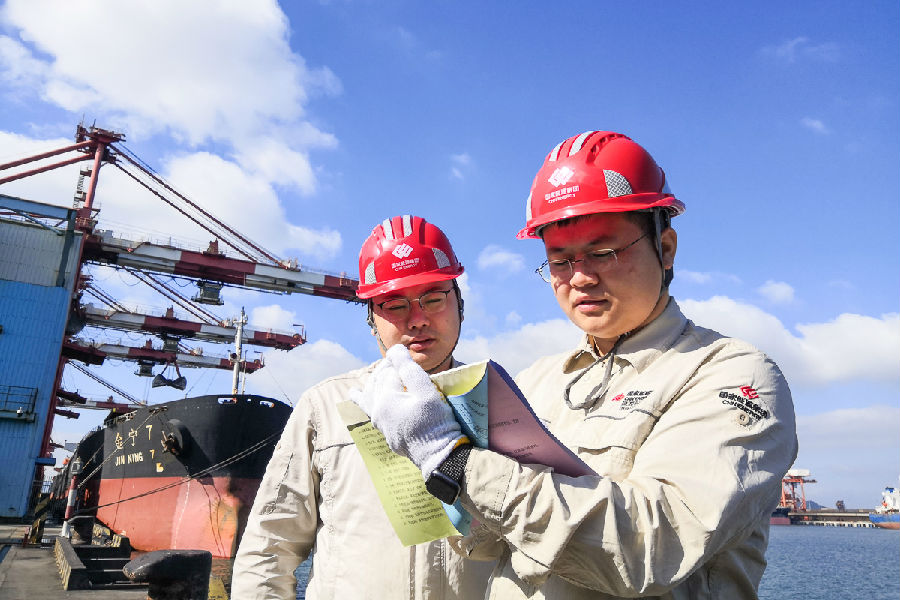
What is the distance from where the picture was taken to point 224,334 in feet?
99.9

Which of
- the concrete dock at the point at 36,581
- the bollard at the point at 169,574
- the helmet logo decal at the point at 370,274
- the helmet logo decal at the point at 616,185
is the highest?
the helmet logo decal at the point at 370,274

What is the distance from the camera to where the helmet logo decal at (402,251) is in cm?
272

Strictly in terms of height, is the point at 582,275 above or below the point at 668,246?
below

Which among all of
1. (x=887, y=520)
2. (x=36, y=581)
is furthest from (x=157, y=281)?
(x=887, y=520)

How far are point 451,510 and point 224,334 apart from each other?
31449mm

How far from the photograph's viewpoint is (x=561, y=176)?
1.65m

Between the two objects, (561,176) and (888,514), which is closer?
(561,176)

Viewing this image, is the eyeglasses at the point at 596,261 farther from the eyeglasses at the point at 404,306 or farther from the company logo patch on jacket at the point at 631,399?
the eyeglasses at the point at 404,306

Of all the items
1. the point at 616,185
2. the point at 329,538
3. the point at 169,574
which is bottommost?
the point at 169,574

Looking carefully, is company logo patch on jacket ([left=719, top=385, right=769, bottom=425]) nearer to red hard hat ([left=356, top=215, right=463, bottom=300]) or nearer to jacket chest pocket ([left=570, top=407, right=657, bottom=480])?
jacket chest pocket ([left=570, top=407, right=657, bottom=480])

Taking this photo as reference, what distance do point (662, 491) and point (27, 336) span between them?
24.9m

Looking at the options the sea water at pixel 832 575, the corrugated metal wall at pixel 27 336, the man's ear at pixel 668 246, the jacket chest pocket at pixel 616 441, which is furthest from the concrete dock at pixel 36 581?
the sea water at pixel 832 575

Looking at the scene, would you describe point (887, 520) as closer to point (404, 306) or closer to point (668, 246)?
point (404, 306)

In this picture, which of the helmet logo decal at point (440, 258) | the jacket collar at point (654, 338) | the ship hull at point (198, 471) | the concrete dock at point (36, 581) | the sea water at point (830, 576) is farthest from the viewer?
the sea water at point (830, 576)
